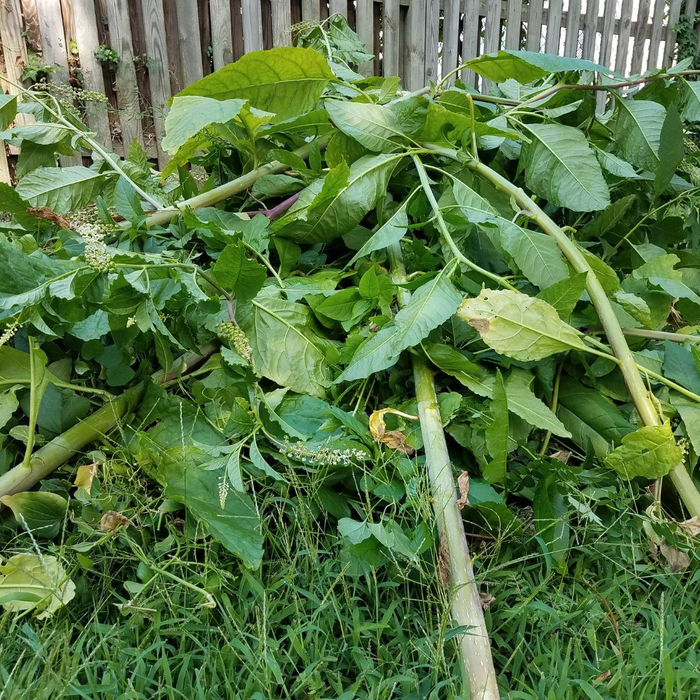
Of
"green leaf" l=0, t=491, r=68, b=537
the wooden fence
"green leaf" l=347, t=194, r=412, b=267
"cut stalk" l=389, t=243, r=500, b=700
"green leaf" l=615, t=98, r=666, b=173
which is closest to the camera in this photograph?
"cut stalk" l=389, t=243, r=500, b=700

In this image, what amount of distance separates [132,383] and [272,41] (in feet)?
12.5

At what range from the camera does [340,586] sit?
0.88 metres

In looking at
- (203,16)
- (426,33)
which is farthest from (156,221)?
(426,33)

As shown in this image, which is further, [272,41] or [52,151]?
[272,41]

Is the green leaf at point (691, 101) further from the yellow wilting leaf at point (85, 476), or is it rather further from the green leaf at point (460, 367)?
the yellow wilting leaf at point (85, 476)

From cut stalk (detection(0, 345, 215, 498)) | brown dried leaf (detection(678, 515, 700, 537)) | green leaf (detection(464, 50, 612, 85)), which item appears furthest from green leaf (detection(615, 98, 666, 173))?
cut stalk (detection(0, 345, 215, 498))

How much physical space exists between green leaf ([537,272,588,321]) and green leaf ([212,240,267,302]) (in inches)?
19.5

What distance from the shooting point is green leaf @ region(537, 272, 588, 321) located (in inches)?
40.7

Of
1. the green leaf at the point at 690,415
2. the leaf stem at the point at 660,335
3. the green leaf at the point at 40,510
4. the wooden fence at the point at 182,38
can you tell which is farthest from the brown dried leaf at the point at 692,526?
the wooden fence at the point at 182,38

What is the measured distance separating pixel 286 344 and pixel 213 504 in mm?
335

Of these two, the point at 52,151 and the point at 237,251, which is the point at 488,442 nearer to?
the point at 237,251

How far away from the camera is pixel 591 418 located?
1.10 meters

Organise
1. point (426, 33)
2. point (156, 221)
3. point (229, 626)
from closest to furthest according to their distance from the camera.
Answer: point (229, 626) < point (156, 221) < point (426, 33)

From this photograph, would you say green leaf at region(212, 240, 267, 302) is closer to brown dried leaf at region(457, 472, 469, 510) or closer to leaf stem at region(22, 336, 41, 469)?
leaf stem at region(22, 336, 41, 469)
